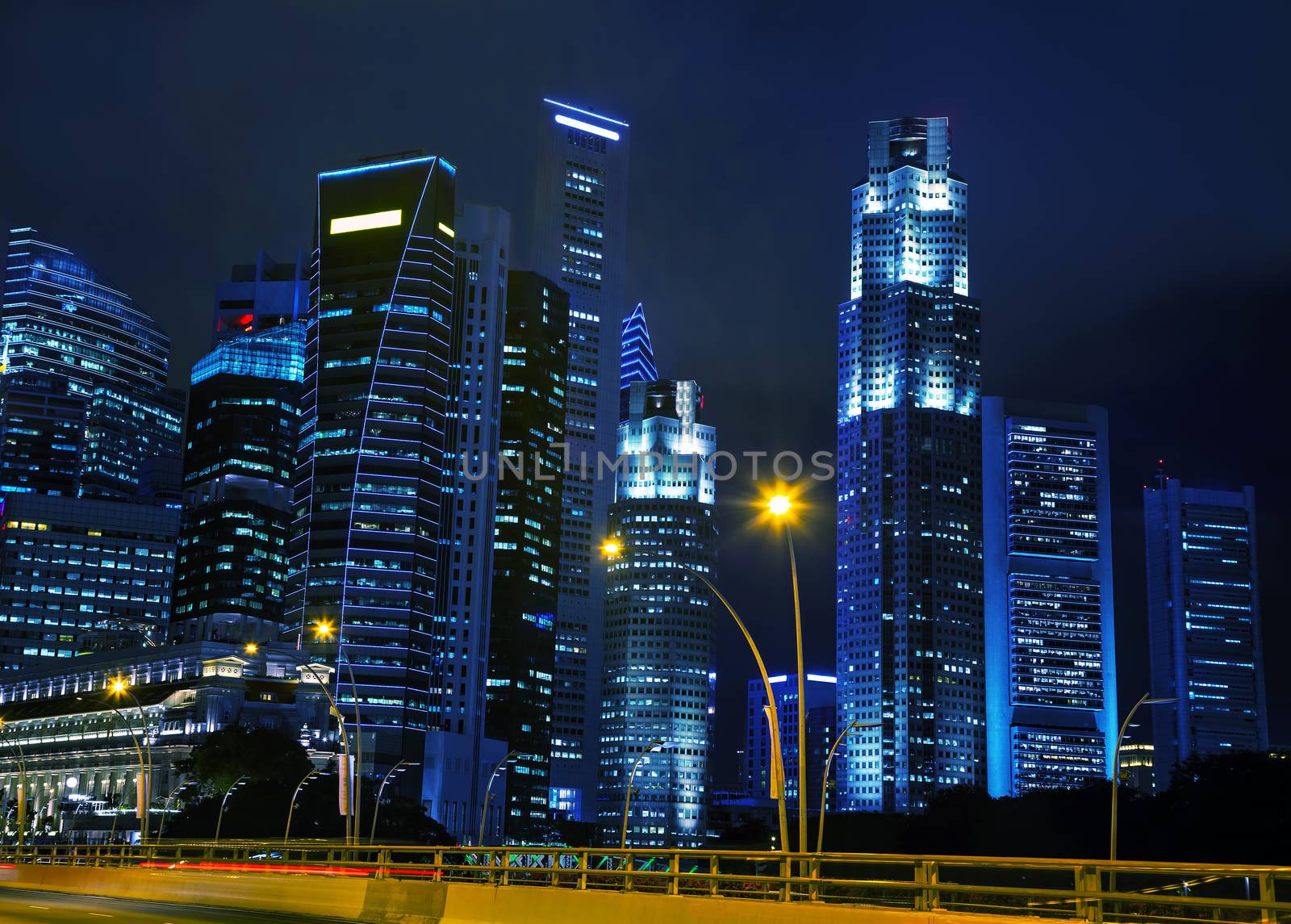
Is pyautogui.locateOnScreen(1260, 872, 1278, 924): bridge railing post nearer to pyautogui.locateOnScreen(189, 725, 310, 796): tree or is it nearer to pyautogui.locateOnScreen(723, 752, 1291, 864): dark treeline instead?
pyautogui.locateOnScreen(723, 752, 1291, 864): dark treeline

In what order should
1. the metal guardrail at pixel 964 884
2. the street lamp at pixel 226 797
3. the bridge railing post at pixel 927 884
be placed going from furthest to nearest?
the street lamp at pixel 226 797 → the bridge railing post at pixel 927 884 → the metal guardrail at pixel 964 884

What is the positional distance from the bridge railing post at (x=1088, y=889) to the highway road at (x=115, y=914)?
19252 millimetres

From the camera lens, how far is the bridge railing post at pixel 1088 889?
1981 centimetres

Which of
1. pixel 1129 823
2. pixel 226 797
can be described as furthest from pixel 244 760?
pixel 1129 823

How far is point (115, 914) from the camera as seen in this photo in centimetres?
3500

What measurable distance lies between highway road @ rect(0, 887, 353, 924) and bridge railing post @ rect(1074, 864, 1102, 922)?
19.3 metres

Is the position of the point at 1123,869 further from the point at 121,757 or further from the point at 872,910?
the point at 121,757

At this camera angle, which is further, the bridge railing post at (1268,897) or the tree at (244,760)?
the tree at (244,760)

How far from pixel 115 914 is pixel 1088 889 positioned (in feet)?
80.7

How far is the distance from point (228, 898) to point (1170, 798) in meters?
98.7

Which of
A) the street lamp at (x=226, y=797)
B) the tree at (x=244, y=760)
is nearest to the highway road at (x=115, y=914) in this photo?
the street lamp at (x=226, y=797)

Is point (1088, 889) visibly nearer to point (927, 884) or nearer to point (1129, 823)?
point (927, 884)

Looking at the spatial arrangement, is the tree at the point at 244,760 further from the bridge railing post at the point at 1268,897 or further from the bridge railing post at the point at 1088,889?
the bridge railing post at the point at 1268,897

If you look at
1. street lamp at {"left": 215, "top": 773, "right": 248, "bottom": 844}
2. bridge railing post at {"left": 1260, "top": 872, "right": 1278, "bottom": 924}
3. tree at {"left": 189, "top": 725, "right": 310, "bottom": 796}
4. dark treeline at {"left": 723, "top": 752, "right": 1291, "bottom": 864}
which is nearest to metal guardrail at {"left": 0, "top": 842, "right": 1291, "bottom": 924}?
bridge railing post at {"left": 1260, "top": 872, "right": 1278, "bottom": 924}
